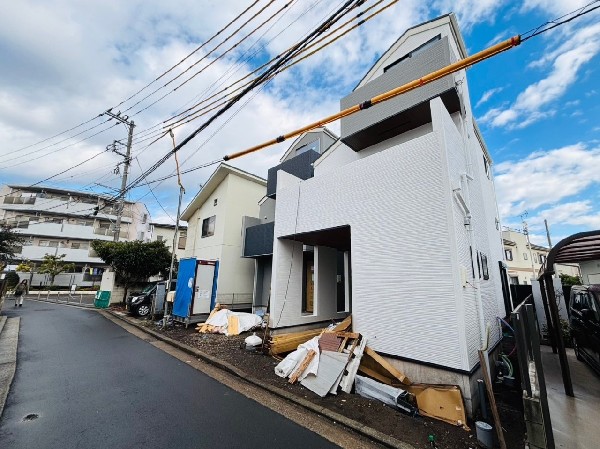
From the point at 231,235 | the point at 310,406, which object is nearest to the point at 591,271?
the point at 310,406

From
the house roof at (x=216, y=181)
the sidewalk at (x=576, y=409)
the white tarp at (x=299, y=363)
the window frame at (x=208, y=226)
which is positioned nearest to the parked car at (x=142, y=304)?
the window frame at (x=208, y=226)

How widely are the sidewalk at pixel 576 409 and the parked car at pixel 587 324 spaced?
1.20ft

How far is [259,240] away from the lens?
1276 centimetres

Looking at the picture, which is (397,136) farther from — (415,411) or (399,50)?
(415,411)

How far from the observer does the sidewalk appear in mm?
3298

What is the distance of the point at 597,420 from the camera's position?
375cm

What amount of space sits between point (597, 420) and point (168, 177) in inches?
539

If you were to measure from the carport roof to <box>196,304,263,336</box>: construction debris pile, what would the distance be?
8.77 m

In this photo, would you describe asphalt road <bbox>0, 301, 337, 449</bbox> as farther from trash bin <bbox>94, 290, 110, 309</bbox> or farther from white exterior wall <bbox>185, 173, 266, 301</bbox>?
trash bin <bbox>94, 290, 110, 309</bbox>

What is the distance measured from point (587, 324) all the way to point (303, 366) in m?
6.30

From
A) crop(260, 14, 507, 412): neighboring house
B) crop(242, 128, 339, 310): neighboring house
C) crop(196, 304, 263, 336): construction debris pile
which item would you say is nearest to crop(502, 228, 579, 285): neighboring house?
crop(260, 14, 507, 412): neighboring house

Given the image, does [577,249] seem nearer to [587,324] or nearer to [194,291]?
[587,324]

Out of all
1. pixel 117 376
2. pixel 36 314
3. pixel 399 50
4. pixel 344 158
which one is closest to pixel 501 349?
pixel 344 158

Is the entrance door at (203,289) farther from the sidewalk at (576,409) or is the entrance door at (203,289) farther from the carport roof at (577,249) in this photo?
the carport roof at (577,249)
